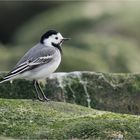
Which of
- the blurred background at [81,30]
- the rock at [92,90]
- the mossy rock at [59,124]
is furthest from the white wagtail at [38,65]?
the blurred background at [81,30]

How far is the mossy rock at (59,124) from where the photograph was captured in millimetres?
11781

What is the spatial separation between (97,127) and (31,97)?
4.48 meters

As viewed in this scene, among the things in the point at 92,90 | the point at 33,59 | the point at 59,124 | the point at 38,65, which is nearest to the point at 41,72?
the point at 38,65

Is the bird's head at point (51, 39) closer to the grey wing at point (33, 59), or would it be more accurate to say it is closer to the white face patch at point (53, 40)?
the white face patch at point (53, 40)

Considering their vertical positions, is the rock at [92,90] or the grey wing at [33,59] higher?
the grey wing at [33,59]

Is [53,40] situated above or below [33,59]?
above

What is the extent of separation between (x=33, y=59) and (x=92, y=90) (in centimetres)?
154

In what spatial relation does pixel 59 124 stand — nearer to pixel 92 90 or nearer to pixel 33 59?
pixel 33 59

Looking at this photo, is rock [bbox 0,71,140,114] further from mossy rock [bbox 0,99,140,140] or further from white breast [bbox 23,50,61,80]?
mossy rock [bbox 0,99,140,140]

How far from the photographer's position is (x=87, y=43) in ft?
92.7

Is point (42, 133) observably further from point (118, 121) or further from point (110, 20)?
point (110, 20)

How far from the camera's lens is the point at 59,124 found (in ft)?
40.4

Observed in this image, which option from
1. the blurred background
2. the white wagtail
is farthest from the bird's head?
the blurred background

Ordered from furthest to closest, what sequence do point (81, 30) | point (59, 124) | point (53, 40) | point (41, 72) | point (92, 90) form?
point (81, 30) → point (53, 40) → point (92, 90) → point (41, 72) → point (59, 124)
